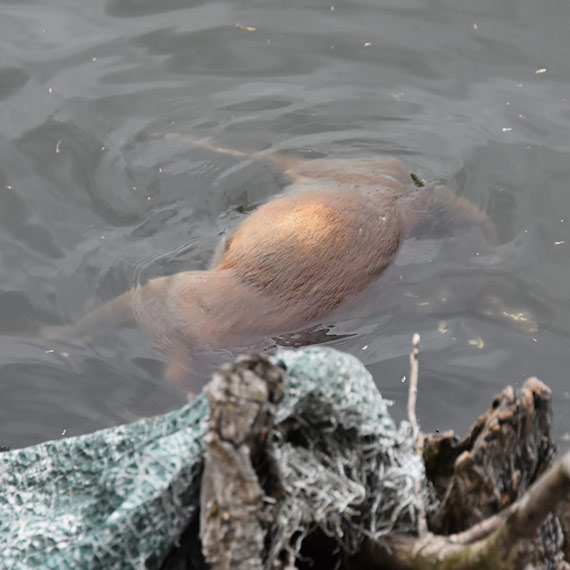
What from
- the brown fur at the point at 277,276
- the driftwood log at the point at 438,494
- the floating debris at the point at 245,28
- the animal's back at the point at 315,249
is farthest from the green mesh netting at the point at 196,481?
the floating debris at the point at 245,28

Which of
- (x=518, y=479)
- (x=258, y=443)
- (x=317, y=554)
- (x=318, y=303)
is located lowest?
(x=318, y=303)

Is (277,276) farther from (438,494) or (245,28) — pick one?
(245,28)

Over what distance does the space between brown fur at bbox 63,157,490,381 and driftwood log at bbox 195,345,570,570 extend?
Answer: 181 cm

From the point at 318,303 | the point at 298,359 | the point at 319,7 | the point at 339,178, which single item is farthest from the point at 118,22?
the point at 298,359

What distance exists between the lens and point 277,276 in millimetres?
4125

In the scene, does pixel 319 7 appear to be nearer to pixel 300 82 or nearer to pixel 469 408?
pixel 300 82

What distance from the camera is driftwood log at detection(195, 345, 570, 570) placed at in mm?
1692

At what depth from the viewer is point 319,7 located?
21.2 ft

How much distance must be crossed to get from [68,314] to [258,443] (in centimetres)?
290

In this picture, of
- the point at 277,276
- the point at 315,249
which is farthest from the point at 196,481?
the point at 315,249

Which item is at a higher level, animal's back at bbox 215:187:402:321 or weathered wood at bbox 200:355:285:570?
weathered wood at bbox 200:355:285:570

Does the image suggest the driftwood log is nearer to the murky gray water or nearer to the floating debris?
the murky gray water

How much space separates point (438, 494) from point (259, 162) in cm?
344

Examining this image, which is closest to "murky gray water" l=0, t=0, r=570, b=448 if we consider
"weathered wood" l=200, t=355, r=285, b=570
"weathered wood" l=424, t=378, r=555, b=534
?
"weathered wood" l=424, t=378, r=555, b=534
